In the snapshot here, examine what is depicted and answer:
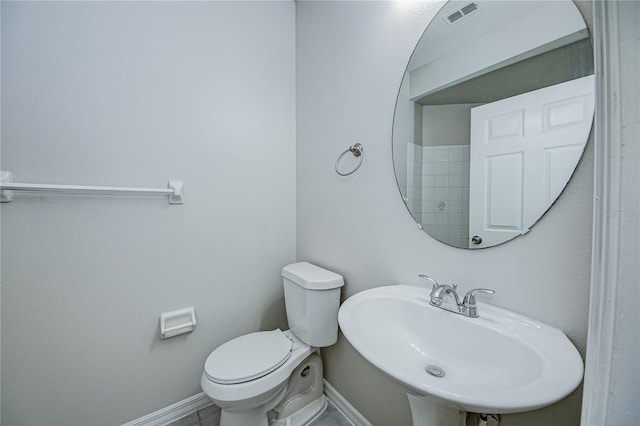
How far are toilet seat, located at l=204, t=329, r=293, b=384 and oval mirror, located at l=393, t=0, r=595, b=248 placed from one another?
88cm

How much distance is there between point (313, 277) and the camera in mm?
1198

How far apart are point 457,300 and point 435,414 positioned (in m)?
0.31

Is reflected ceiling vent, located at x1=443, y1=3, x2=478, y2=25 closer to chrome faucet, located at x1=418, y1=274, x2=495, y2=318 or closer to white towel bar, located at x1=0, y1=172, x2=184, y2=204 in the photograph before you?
chrome faucet, located at x1=418, y1=274, x2=495, y2=318

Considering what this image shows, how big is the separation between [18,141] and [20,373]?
2.98 ft

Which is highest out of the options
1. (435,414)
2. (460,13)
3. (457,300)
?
(460,13)

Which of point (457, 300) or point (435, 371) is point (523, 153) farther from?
point (435, 371)

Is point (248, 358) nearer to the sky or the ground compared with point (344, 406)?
nearer to the sky

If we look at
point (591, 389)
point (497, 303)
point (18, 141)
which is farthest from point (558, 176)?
point (18, 141)

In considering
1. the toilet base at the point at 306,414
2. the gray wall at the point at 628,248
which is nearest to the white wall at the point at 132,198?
the toilet base at the point at 306,414

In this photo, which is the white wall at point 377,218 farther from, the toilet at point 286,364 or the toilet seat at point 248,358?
the toilet seat at point 248,358

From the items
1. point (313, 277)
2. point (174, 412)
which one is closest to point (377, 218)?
point (313, 277)

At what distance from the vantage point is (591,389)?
1.13 ft

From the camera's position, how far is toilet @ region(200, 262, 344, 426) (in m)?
0.98

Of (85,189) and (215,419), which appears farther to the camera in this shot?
(215,419)
